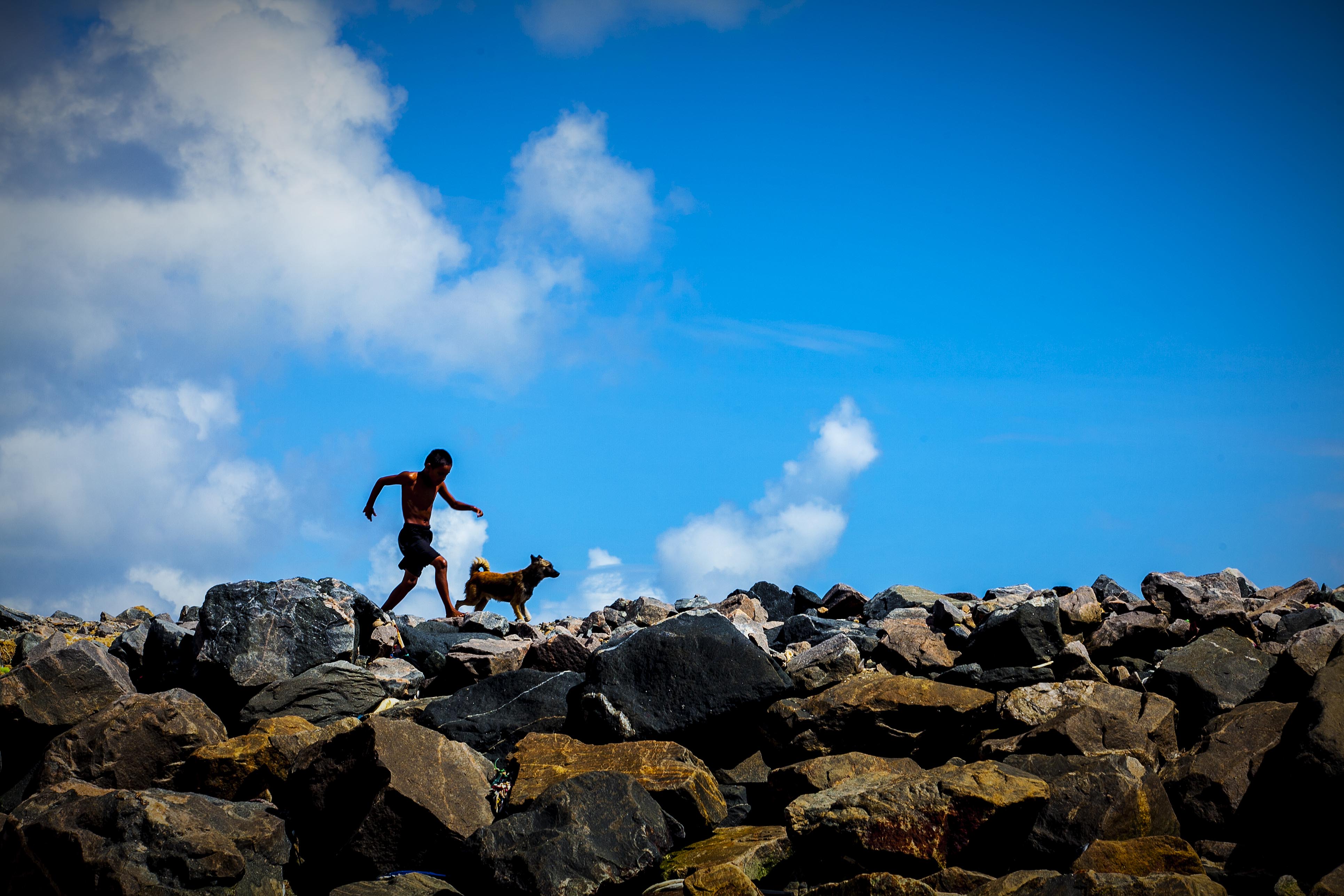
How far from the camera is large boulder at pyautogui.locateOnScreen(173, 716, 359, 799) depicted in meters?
7.54

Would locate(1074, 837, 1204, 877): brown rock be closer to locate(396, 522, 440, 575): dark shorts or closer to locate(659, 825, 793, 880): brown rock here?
locate(659, 825, 793, 880): brown rock

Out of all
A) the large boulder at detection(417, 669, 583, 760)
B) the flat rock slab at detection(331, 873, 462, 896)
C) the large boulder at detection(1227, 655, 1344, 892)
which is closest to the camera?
the large boulder at detection(1227, 655, 1344, 892)

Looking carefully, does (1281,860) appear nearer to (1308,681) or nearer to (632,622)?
(1308,681)

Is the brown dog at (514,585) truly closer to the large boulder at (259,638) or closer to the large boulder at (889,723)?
the large boulder at (259,638)

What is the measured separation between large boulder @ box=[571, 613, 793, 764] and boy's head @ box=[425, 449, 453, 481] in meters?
7.10

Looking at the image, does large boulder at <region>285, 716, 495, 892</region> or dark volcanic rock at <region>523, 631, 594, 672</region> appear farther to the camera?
dark volcanic rock at <region>523, 631, 594, 672</region>

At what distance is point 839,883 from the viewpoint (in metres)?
5.00

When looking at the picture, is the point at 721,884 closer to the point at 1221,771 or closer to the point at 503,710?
the point at 1221,771

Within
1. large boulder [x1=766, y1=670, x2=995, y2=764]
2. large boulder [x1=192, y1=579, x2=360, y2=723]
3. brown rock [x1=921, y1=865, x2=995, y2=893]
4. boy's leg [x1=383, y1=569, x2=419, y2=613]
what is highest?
boy's leg [x1=383, y1=569, x2=419, y2=613]

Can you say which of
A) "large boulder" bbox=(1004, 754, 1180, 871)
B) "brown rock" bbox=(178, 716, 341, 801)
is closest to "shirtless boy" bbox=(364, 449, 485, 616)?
"brown rock" bbox=(178, 716, 341, 801)

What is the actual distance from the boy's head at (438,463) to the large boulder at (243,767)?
→ 6.88 m

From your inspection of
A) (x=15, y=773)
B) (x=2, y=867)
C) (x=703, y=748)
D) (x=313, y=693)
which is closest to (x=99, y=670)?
(x=15, y=773)

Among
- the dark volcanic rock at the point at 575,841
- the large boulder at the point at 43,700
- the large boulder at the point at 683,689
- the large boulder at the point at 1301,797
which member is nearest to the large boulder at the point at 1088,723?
the large boulder at the point at 1301,797

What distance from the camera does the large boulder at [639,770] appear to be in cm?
654
